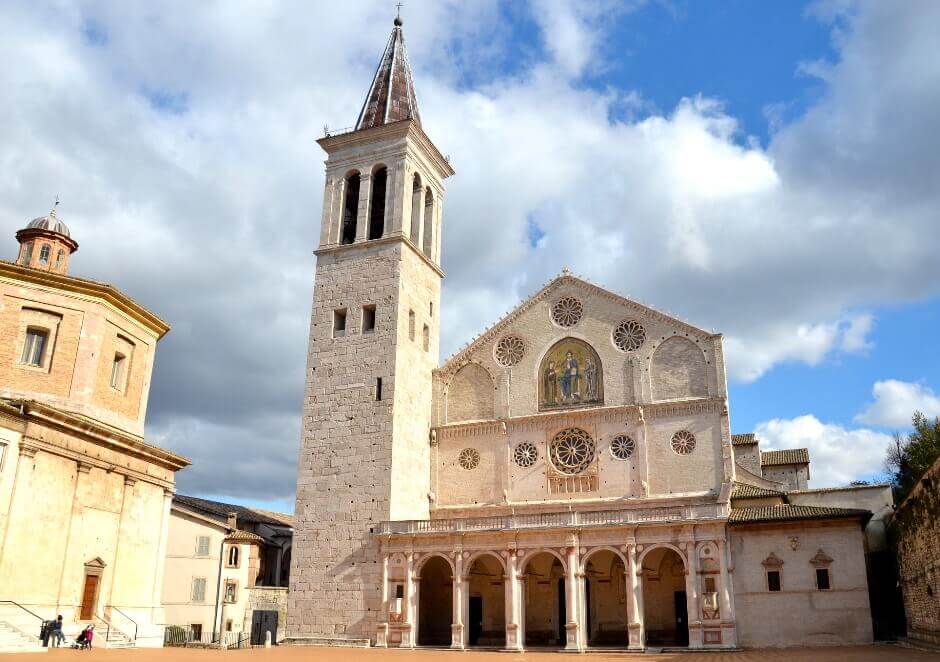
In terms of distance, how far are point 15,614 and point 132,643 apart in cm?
500

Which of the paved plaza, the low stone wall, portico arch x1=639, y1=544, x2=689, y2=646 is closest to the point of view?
the paved plaza

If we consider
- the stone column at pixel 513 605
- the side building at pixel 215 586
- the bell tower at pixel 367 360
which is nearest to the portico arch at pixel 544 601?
the stone column at pixel 513 605

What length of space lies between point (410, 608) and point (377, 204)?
768 inches

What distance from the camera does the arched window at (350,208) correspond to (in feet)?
135

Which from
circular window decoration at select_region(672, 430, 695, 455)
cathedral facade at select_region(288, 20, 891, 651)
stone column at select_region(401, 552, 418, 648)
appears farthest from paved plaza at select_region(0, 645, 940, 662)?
circular window decoration at select_region(672, 430, 695, 455)

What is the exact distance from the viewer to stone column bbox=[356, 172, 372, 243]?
131ft

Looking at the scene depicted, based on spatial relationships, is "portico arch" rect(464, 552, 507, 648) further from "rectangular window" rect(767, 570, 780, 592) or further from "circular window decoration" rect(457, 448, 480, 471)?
"rectangular window" rect(767, 570, 780, 592)

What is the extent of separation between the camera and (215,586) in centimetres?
4262

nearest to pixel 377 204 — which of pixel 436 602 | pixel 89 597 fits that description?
pixel 436 602

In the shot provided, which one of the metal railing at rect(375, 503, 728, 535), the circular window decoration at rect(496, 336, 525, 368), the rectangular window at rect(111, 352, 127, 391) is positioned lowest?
Answer: the metal railing at rect(375, 503, 728, 535)

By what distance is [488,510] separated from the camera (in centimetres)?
3584

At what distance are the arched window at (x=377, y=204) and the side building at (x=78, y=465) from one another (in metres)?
13.1

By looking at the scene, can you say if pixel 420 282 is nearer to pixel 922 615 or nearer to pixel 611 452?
pixel 611 452

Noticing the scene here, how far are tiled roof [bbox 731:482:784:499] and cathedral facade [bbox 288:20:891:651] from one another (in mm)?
147
